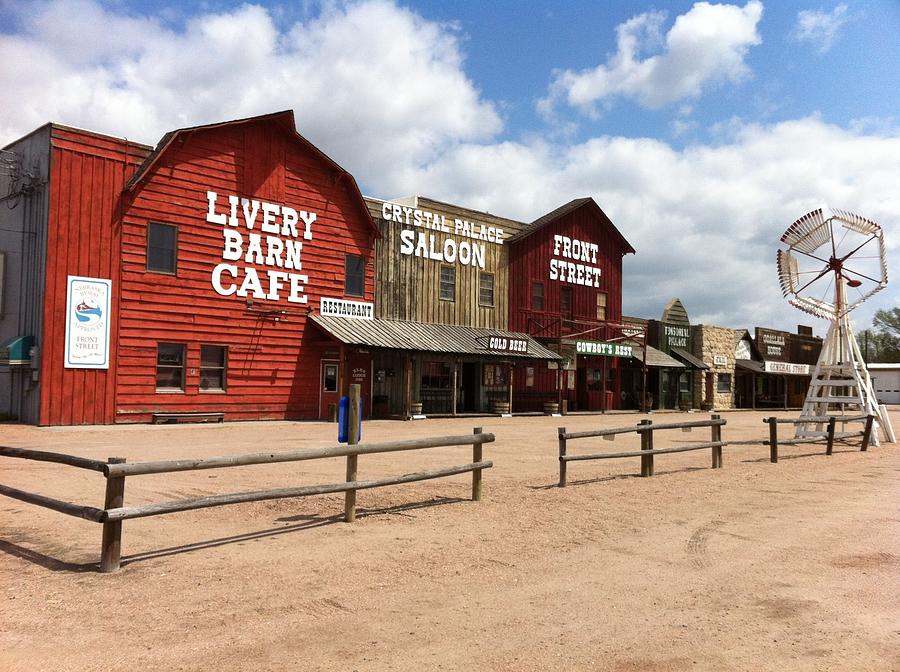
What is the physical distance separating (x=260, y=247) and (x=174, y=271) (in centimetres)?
284

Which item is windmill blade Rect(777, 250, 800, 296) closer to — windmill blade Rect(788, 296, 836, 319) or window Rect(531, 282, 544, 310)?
windmill blade Rect(788, 296, 836, 319)

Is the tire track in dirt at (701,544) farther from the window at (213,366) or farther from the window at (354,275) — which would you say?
the window at (354,275)

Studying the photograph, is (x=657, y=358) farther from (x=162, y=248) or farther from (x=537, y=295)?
(x=162, y=248)

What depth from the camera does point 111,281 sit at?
20.1m

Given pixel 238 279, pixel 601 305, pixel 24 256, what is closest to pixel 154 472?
pixel 24 256

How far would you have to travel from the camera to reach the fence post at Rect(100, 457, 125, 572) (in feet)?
20.0

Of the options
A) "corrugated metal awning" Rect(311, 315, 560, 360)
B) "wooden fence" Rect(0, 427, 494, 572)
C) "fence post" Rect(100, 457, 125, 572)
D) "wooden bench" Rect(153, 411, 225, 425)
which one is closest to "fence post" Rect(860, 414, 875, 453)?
"corrugated metal awning" Rect(311, 315, 560, 360)

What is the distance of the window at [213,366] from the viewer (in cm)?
2216

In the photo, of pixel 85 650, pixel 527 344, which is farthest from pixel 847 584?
pixel 527 344

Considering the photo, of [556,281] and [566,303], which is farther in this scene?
[566,303]

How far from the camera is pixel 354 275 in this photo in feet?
85.5

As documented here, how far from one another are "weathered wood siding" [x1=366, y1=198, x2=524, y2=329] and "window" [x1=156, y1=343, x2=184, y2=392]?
24.6 ft

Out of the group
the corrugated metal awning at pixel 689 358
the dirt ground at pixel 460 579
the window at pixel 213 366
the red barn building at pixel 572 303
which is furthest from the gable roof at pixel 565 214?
the dirt ground at pixel 460 579

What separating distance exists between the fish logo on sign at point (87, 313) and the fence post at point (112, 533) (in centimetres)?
1510
